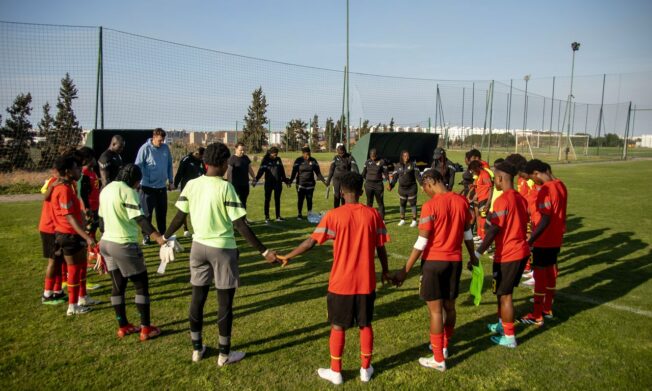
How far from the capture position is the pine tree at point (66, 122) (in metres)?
14.1

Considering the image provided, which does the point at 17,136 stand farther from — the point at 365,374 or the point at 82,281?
the point at 365,374

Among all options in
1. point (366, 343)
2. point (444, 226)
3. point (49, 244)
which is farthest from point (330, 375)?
point (49, 244)

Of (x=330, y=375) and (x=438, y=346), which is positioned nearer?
(x=330, y=375)

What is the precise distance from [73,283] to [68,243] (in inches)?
20.6

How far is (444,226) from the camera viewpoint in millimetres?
4223

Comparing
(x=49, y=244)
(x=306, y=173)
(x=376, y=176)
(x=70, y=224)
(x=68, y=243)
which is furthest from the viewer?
(x=306, y=173)

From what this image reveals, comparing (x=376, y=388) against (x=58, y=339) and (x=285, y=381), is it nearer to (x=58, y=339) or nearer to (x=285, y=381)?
(x=285, y=381)

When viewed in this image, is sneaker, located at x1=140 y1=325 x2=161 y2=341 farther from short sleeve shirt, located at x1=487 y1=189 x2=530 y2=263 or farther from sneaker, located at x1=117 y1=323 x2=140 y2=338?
short sleeve shirt, located at x1=487 y1=189 x2=530 y2=263

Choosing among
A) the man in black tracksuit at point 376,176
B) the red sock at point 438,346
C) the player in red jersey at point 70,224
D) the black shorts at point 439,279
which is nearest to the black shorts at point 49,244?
the player in red jersey at point 70,224

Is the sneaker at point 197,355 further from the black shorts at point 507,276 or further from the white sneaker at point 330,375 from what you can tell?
the black shorts at point 507,276

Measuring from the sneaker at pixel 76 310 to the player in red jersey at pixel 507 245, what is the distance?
4919mm

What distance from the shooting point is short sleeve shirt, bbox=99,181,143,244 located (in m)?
4.64

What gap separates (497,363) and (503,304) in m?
0.64

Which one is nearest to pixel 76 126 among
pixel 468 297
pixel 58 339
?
pixel 58 339
